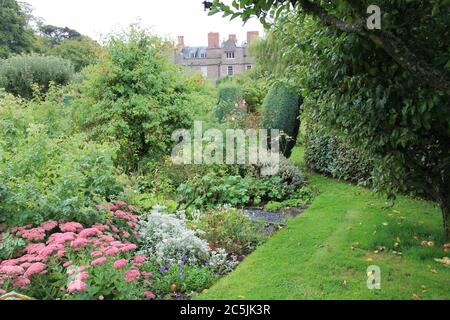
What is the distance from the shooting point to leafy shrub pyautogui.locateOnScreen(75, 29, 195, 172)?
8320 mm

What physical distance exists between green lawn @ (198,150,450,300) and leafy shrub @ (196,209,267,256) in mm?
255

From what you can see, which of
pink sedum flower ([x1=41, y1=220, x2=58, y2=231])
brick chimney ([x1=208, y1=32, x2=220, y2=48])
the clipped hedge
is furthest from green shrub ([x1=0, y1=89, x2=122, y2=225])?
brick chimney ([x1=208, y1=32, x2=220, y2=48])

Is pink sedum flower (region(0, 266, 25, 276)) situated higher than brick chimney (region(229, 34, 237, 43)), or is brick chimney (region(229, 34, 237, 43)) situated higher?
brick chimney (region(229, 34, 237, 43))

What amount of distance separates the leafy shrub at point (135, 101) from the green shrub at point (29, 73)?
1006cm

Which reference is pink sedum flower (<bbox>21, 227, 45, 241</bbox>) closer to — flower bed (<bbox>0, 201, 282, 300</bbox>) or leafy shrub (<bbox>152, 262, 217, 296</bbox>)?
flower bed (<bbox>0, 201, 282, 300</bbox>)

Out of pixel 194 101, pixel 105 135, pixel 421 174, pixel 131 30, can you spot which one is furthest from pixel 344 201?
pixel 131 30

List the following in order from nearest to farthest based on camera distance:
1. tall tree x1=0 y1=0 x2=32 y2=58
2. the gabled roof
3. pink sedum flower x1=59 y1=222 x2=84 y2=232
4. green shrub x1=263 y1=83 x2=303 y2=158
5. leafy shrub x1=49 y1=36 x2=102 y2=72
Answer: pink sedum flower x1=59 y1=222 x2=84 y2=232, green shrub x1=263 y1=83 x2=303 y2=158, tall tree x1=0 y1=0 x2=32 y2=58, leafy shrub x1=49 y1=36 x2=102 y2=72, the gabled roof

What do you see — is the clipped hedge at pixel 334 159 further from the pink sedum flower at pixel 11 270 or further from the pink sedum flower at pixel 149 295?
the pink sedum flower at pixel 11 270

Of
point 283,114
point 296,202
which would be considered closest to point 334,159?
point 296,202

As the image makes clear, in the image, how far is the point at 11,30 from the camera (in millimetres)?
29359

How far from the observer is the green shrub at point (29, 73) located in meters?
17.8

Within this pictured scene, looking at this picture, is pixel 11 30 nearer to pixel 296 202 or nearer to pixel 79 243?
pixel 296 202

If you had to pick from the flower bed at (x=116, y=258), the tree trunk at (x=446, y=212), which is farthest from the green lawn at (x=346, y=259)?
the flower bed at (x=116, y=258)

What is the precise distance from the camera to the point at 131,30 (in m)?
8.94
